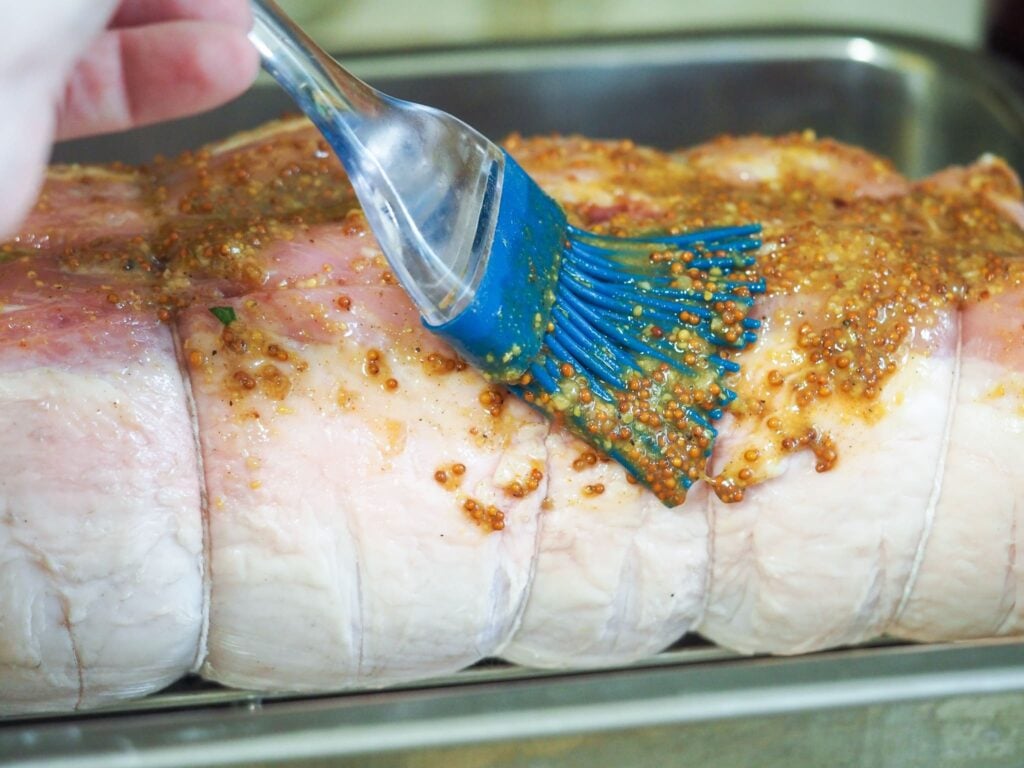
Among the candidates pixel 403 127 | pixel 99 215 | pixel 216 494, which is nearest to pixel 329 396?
pixel 216 494

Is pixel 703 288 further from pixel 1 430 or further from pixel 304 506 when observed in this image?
pixel 1 430

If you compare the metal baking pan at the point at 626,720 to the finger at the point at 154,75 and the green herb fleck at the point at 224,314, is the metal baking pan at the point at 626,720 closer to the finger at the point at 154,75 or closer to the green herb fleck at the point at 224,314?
the green herb fleck at the point at 224,314

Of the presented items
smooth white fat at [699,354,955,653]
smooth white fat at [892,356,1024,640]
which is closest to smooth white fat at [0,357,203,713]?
smooth white fat at [699,354,955,653]

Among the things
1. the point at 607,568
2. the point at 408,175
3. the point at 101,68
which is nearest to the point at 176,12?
the point at 101,68

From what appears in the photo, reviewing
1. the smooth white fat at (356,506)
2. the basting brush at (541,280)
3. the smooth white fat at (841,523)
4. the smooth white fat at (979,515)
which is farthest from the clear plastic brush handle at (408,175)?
the smooth white fat at (979,515)

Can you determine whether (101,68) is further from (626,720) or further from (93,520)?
(626,720)

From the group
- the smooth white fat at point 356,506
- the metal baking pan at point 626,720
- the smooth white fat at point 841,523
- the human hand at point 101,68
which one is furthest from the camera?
the smooth white fat at point 841,523

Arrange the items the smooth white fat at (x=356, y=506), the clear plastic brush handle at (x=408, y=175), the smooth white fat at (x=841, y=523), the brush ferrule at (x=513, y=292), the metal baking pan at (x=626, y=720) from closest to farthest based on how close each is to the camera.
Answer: the metal baking pan at (x=626, y=720), the clear plastic brush handle at (x=408, y=175), the brush ferrule at (x=513, y=292), the smooth white fat at (x=356, y=506), the smooth white fat at (x=841, y=523)

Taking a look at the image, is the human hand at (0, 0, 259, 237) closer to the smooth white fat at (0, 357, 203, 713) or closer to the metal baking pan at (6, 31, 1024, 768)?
the smooth white fat at (0, 357, 203, 713)
